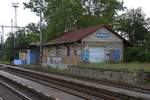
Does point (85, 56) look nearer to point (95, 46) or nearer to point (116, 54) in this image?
point (95, 46)

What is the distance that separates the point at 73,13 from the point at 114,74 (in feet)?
109

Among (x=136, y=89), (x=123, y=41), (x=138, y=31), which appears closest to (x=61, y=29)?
(x=138, y=31)

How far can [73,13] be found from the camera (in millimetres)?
63125

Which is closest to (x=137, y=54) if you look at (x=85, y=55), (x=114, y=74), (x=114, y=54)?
(x=114, y=54)

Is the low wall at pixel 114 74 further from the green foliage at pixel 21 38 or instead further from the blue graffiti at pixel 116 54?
the green foliage at pixel 21 38

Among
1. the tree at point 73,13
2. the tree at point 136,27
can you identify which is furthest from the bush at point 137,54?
the tree at point 73,13

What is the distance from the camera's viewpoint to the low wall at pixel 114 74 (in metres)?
27.1

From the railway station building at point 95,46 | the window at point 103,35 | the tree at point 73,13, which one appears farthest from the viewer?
the tree at point 73,13

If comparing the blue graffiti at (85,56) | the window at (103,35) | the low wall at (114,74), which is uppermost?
the window at (103,35)

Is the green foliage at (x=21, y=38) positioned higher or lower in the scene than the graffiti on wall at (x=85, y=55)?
higher

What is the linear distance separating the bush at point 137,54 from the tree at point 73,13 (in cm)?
1748

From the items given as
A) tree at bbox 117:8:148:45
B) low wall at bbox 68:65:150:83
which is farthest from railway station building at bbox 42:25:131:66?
tree at bbox 117:8:148:45

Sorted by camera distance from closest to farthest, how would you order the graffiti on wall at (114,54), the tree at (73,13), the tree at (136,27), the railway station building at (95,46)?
the railway station building at (95,46), the graffiti on wall at (114,54), the tree at (136,27), the tree at (73,13)

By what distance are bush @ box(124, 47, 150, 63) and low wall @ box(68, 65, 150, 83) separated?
700cm
